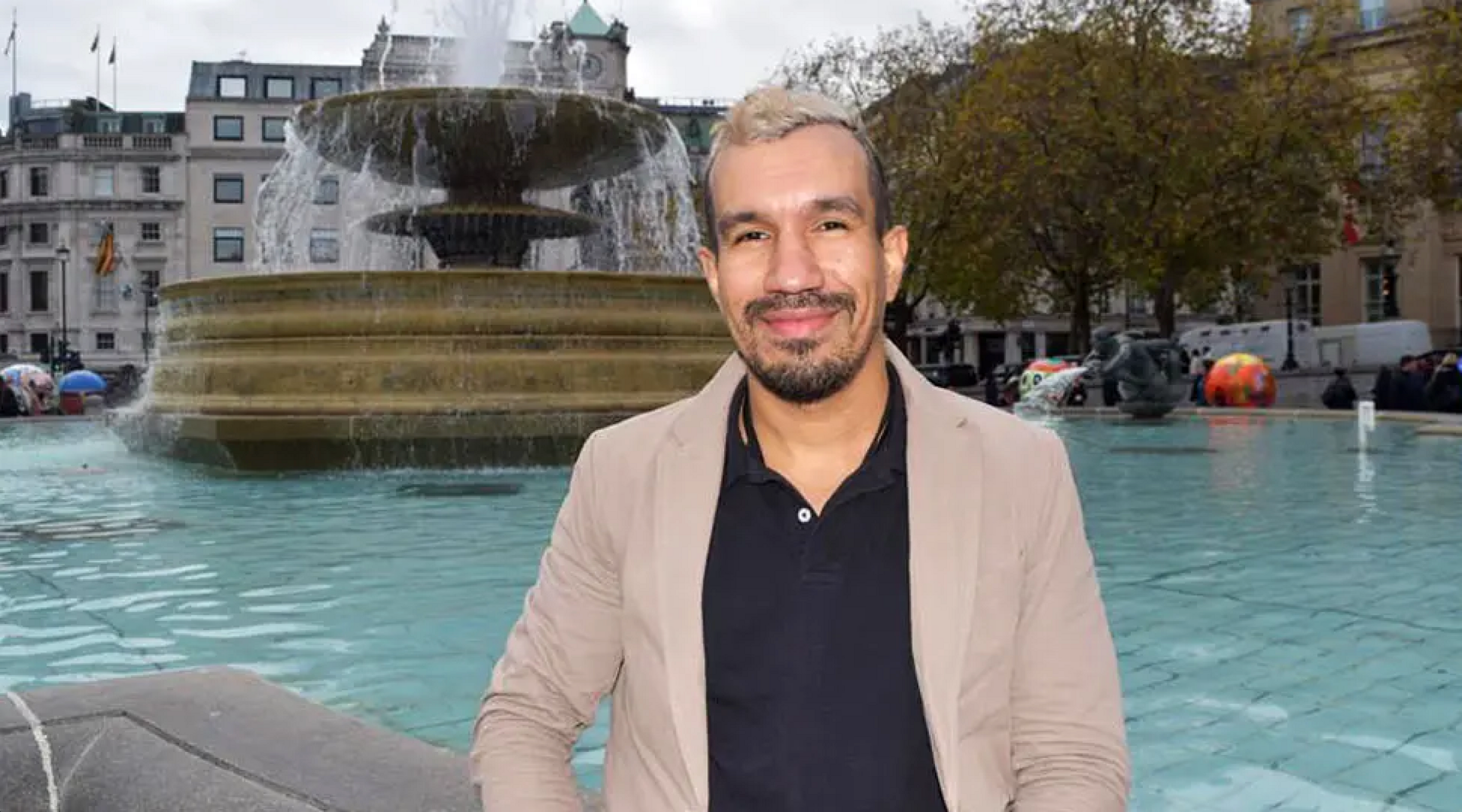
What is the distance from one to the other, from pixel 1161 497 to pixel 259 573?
6613mm

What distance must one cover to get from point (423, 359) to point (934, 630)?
1067 cm

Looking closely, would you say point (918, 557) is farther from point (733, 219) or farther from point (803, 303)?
point (733, 219)

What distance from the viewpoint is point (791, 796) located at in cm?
180

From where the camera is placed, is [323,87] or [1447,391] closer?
[1447,391]

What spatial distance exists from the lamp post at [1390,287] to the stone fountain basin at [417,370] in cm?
4387

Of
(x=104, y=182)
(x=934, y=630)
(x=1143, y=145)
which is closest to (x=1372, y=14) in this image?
(x=1143, y=145)

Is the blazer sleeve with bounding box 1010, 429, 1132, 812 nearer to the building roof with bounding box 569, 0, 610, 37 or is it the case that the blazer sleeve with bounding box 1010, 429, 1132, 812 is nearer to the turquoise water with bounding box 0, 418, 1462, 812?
the turquoise water with bounding box 0, 418, 1462, 812

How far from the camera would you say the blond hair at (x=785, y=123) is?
6.29 feet

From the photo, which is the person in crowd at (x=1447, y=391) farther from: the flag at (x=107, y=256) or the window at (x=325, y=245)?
the flag at (x=107, y=256)

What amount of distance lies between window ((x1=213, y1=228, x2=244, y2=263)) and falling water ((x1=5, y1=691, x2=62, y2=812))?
7719 centimetres

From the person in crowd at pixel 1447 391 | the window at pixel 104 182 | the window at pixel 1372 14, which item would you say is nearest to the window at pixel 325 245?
the window at pixel 104 182

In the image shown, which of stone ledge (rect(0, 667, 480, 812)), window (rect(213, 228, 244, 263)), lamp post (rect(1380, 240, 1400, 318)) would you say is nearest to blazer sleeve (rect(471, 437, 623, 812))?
stone ledge (rect(0, 667, 480, 812))

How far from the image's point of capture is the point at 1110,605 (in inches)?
233

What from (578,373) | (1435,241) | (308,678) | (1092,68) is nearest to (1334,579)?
(308,678)
